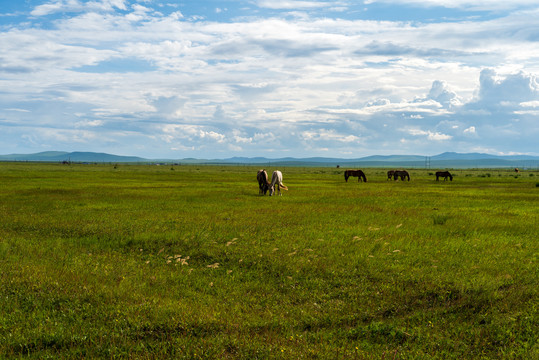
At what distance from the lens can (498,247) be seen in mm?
14836

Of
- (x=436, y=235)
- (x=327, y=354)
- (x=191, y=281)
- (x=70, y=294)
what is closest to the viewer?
(x=327, y=354)

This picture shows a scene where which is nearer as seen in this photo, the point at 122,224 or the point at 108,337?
the point at 108,337

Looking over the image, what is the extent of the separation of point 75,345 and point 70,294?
8.67 feet

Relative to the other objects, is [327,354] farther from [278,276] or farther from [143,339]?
[278,276]

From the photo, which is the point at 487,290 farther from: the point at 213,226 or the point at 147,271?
the point at 213,226

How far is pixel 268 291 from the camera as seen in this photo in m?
10.4

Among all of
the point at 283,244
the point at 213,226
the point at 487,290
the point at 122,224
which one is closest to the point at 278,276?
the point at 283,244

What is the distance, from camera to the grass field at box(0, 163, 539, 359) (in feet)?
25.0

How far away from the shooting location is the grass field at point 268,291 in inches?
300

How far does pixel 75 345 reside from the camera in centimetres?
764

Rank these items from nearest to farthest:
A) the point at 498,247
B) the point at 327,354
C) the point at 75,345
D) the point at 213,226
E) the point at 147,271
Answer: the point at 327,354, the point at 75,345, the point at 147,271, the point at 498,247, the point at 213,226

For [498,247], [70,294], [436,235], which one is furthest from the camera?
[436,235]

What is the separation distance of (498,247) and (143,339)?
12873mm

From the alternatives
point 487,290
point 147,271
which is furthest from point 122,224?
point 487,290
